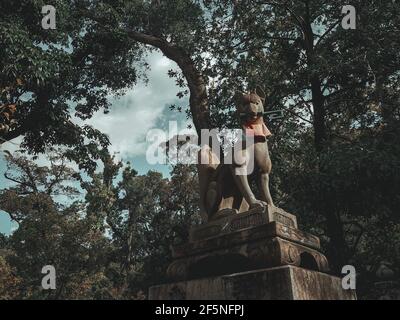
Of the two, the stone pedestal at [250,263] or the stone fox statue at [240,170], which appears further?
the stone fox statue at [240,170]

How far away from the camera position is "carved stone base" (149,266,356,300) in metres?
3.80

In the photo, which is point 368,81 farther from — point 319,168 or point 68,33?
point 68,33

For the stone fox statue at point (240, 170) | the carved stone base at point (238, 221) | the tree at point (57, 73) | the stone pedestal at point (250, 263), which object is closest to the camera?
the stone pedestal at point (250, 263)

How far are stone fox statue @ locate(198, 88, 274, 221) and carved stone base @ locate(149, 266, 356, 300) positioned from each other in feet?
3.44

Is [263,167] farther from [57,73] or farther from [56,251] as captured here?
[56,251]

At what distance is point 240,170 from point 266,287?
1631mm

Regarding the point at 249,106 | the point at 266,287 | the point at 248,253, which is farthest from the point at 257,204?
the point at 249,106

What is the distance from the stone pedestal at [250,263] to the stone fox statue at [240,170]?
1.12 ft

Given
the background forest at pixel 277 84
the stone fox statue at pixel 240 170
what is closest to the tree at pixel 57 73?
the background forest at pixel 277 84

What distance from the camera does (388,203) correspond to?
32.9ft

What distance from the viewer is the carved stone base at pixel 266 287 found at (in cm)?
380

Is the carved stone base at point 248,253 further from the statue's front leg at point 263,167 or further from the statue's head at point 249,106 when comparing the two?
the statue's head at point 249,106

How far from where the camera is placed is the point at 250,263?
169 inches

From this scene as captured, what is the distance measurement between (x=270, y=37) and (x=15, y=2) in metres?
7.09
